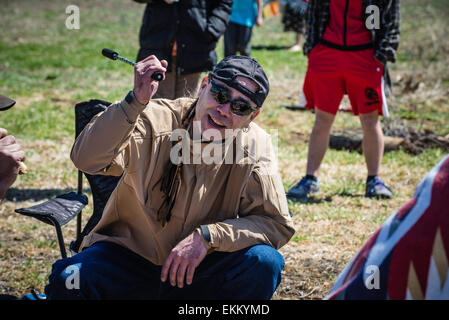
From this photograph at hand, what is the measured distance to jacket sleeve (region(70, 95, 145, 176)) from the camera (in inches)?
93.2

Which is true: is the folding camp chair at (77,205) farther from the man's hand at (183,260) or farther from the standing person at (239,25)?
the standing person at (239,25)

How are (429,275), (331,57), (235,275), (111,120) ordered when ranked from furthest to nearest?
(331,57) → (235,275) → (111,120) → (429,275)

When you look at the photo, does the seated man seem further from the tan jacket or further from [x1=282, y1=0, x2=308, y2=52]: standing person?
[x1=282, y1=0, x2=308, y2=52]: standing person

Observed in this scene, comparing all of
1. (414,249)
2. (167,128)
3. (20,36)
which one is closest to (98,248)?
(167,128)

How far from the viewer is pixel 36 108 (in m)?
7.81

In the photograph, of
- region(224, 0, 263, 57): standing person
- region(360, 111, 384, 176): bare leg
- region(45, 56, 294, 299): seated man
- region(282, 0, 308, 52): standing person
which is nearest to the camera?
region(45, 56, 294, 299): seated man

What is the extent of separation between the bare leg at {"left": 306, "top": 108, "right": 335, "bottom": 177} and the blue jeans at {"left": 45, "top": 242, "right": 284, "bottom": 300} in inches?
103

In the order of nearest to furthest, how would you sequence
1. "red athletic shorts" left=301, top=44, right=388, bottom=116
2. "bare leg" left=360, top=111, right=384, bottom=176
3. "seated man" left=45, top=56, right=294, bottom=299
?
"seated man" left=45, top=56, right=294, bottom=299 < "red athletic shorts" left=301, top=44, right=388, bottom=116 < "bare leg" left=360, top=111, right=384, bottom=176

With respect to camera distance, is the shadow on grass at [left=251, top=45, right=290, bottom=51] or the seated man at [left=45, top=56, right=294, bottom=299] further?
the shadow on grass at [left=251, top=45, right=290, bottom=51]

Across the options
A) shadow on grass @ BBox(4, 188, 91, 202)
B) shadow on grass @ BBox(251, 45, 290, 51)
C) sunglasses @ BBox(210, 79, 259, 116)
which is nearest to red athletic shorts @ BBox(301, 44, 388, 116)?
shadow on grass @ BBox(4, 188, 91, 202)

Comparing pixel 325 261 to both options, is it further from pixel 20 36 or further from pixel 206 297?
pixel 20 36

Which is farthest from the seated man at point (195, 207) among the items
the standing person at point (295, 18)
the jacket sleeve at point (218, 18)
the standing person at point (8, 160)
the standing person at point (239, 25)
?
the standing person at point (295, 18)

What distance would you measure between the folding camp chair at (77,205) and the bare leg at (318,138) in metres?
2.27
